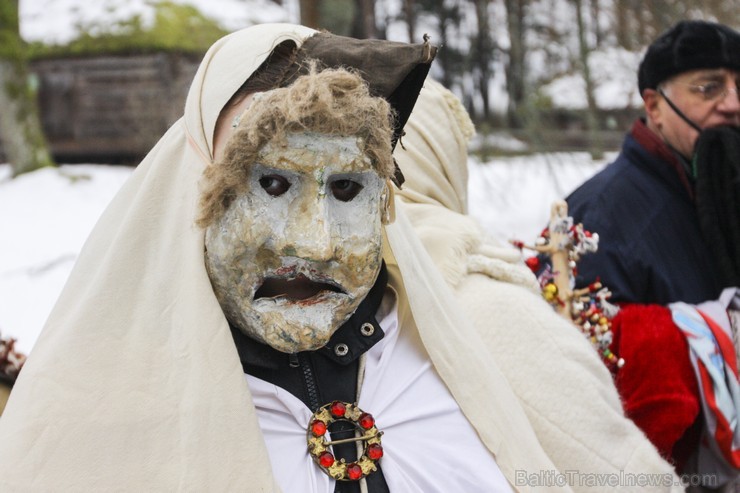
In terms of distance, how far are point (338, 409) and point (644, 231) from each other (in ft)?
6.14

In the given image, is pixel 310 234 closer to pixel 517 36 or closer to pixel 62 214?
pixel 517 36

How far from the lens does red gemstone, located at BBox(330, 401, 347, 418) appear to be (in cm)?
178

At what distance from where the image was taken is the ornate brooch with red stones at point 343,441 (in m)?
1.73

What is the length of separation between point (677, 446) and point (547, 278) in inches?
30.9

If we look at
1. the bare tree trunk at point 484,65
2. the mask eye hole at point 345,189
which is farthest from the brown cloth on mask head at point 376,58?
the bare tree trunk at point 484,65

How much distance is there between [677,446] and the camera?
10.1 feet

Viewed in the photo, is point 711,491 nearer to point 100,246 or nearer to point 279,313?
point 279,313

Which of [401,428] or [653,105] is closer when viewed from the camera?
[401,428]

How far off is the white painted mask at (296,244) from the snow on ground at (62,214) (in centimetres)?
315

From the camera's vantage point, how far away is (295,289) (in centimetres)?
174

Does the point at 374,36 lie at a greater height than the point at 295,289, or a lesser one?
lesser

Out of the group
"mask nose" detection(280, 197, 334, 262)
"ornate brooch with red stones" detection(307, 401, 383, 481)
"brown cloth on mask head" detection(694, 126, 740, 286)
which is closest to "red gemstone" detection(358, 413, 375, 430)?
"ornate brooch with red stones" detection(307, 401, 383, 481)

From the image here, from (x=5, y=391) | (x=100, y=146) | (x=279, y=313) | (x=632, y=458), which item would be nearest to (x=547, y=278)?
(x=632, y=458)

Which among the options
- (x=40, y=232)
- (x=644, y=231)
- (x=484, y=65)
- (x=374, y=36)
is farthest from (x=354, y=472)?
(x=484, y=65)
